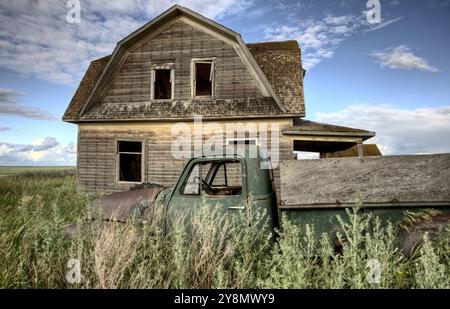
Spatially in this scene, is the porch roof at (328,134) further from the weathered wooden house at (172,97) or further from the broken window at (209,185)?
the broken window at (209,185)

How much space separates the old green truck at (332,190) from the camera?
10.2 feet

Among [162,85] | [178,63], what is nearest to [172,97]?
[178,63]

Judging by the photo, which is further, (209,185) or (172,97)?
(172,97)

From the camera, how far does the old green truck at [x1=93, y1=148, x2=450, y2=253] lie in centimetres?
312

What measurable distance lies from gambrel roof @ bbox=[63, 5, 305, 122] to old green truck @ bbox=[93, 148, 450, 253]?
7618 mm

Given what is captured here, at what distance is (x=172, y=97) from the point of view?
1230cm

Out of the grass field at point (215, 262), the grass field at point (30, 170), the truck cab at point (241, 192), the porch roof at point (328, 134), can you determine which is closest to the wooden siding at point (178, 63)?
the porch roof at point (328, 134)

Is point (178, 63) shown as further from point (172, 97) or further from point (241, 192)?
point (241, 192)

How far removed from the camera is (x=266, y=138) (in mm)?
11305

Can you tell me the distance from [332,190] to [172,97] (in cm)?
1014

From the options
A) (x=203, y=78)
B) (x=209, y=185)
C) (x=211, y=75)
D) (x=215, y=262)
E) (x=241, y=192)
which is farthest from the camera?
(x=203, y=78)

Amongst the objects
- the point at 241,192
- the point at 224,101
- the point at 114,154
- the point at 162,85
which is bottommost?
the point at 241,192
